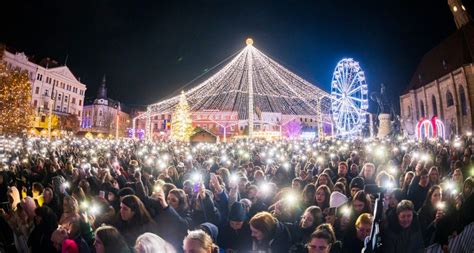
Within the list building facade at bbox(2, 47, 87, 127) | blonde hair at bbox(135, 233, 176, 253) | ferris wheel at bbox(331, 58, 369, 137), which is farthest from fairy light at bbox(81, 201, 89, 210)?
building facade at bbox(2, 47, 87, 127)

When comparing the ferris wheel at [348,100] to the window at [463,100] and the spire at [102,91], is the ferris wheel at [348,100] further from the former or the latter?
the spire at [102,91]

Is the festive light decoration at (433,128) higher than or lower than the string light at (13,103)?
lower

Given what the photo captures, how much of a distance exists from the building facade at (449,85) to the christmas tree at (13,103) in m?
46.1

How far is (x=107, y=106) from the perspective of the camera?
9912 centimetres

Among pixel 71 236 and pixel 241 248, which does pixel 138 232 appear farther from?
pixel 241 248

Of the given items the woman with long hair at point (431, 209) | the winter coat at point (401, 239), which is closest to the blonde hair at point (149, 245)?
the winter coat at point (401, 239)

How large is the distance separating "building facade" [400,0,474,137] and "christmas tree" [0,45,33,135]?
1815 inches

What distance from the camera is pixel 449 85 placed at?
46.8 meters

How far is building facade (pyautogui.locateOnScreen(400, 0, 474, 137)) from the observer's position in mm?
42938

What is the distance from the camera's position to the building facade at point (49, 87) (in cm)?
6053

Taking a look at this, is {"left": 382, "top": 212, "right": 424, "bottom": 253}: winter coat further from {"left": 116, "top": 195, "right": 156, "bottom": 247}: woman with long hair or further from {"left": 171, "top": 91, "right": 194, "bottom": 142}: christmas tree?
{"left": 171, "top": 91, "right": 194, "bottom": 142}: christmas tree

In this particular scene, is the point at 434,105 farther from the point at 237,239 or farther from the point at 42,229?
the point at 42,229

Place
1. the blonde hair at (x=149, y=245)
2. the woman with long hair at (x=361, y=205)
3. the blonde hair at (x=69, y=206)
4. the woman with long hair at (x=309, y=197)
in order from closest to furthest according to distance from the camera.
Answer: the blonde hair at (x=149, y=245), the woman with long hair at (x=361, y=205), the blonde hair at (x=69, y=206), the woman with long hair at (x=309, y=197)

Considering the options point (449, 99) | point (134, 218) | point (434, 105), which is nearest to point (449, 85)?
point (449, 99)
